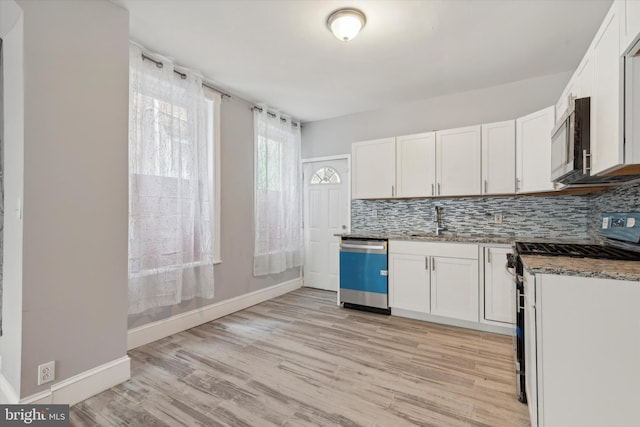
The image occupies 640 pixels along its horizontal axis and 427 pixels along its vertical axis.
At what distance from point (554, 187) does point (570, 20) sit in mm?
1330

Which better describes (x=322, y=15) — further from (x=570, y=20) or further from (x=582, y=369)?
(x=582, y=369)

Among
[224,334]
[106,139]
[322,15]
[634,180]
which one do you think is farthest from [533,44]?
[224,334]

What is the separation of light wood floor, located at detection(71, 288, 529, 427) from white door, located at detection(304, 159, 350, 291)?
5.04 feet

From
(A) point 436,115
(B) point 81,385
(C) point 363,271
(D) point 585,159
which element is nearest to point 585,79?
(D) point 585,159

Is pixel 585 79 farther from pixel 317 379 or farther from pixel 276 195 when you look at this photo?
pixel 276 195

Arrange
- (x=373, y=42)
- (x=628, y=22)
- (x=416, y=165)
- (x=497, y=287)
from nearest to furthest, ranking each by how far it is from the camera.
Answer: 1. (x=628, y=22)
2. (x=373, y=42)
3. (x=497, y=287)
4. (x=416, y=165)

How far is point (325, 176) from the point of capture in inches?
186

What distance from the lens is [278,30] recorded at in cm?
235

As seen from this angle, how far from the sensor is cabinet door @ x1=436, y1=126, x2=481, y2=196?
3199mm

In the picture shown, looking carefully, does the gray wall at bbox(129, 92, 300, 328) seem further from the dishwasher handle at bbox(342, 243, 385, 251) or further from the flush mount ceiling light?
the flush mount ceiling light

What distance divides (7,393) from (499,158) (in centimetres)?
442

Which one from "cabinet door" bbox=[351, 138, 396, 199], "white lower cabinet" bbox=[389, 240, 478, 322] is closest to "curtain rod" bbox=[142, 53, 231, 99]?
"cabinet door" bbox=[351, 138, 396, 199]

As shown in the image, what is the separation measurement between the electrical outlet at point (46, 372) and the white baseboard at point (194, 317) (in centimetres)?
81

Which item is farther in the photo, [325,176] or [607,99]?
[325,176]
